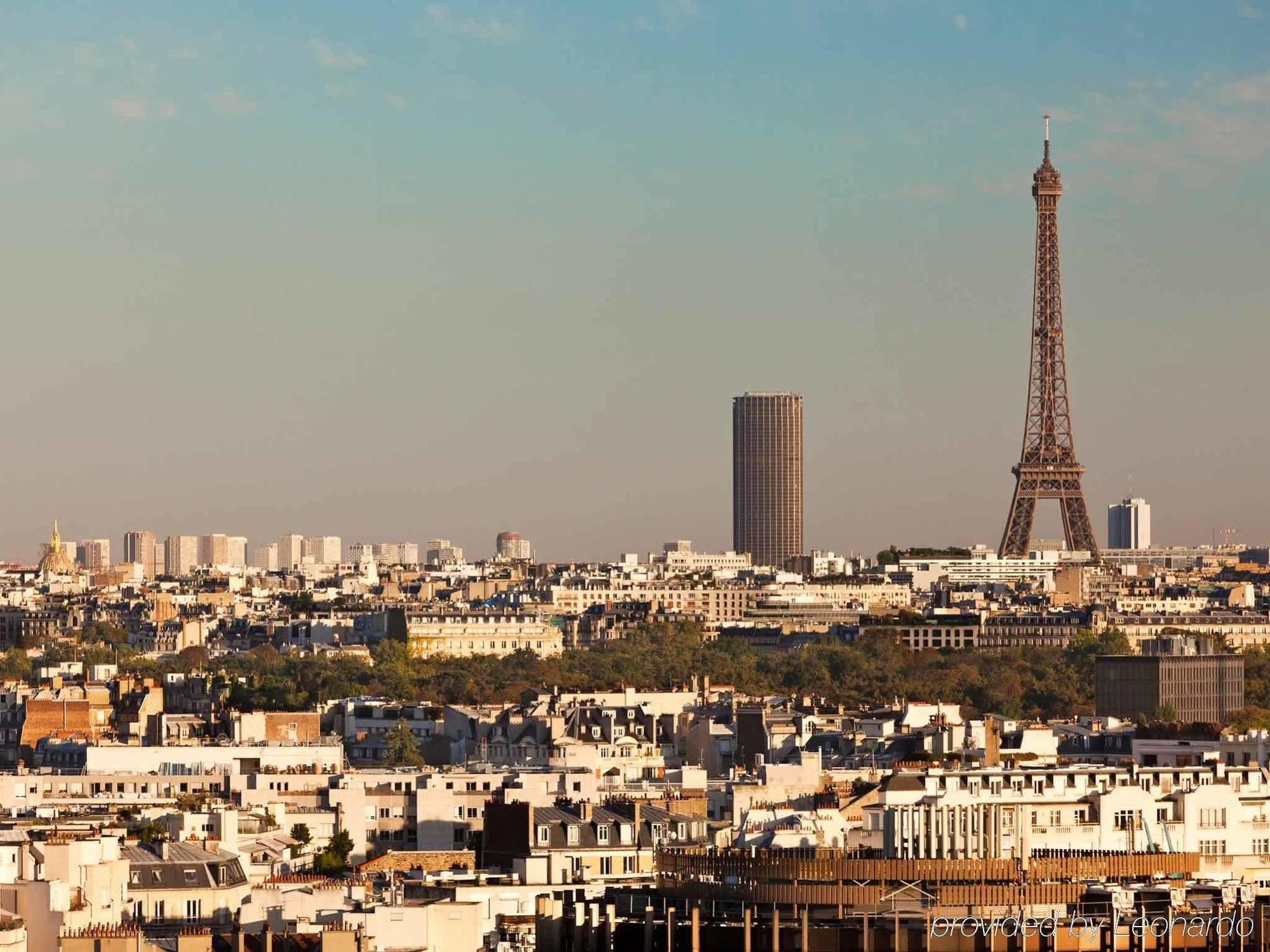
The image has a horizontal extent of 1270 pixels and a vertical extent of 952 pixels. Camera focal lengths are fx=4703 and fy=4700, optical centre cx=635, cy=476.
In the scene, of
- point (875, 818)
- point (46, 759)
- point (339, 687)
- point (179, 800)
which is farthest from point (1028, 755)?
point (339, 687)

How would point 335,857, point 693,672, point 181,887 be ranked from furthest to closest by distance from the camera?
point 693,672 → point 335,857 → point 181,887

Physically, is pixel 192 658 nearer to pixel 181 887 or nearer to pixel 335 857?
pixel 335 857

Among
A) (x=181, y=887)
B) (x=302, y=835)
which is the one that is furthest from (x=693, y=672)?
(x=181, y=887)

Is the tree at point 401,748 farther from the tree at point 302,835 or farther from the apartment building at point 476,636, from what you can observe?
the apartment building at point 476,636

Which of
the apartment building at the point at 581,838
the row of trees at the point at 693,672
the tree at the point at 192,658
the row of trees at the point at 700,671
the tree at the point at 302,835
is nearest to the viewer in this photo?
the apartment building at the point at 581,838

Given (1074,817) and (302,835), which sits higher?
(1074,817)

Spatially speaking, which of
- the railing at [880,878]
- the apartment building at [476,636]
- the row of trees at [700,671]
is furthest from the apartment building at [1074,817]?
the apartment building at [476,636]
